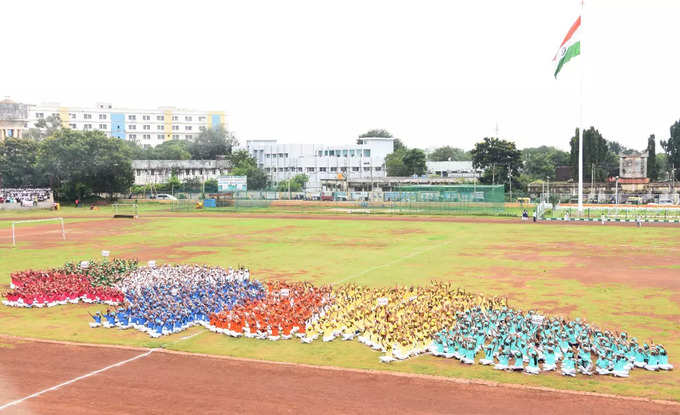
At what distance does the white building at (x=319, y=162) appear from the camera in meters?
139

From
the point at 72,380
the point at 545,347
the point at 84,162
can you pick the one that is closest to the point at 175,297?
the point at 72,380

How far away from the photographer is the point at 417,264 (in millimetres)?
29891

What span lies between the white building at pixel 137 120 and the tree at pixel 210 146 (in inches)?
778

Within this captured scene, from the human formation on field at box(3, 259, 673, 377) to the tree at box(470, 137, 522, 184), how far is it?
93.0m

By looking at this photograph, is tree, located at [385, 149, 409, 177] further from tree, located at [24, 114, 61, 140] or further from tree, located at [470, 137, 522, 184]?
tree, located at [24, 114, 61, 140]

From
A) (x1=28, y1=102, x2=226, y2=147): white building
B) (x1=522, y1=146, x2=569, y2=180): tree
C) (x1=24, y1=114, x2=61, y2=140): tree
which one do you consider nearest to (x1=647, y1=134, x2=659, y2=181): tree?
(x1=522, y1=146, x2=569, y2=180): tree

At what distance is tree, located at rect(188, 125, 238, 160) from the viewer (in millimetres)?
160500

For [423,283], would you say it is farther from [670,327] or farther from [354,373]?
[354,373]

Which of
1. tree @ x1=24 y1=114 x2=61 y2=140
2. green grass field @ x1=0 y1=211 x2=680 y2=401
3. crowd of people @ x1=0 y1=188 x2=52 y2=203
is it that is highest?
tree @ x1=24 y1=114 x2=61 y2=140

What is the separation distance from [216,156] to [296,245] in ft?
405

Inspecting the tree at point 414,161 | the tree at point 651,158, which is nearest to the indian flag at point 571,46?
the tree at point 651,158

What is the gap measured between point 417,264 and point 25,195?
86.5m

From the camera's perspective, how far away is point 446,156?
628ft

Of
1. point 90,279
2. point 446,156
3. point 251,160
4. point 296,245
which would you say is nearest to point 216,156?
point 251,160
